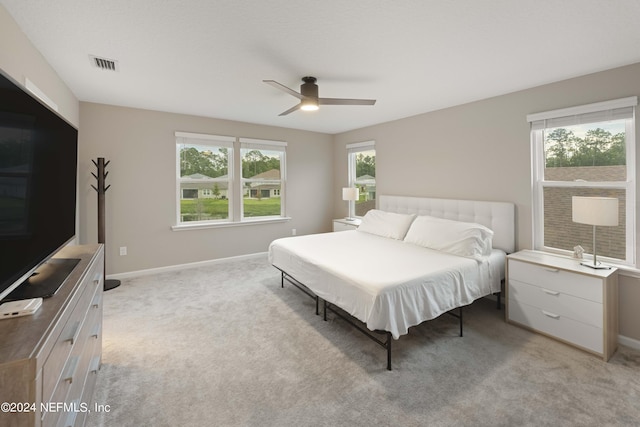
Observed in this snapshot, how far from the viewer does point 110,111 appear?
4.07 metres

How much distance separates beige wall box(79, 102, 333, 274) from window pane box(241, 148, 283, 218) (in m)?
0.33

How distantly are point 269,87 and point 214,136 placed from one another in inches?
77.4

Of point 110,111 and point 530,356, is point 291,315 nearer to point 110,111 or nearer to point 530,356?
point 530,356

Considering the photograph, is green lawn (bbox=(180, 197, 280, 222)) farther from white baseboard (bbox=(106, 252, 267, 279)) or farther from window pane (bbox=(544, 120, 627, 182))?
window pane (bbox=(544, 120, 627, 182))

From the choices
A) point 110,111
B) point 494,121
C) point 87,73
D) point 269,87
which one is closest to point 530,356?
point 494,121

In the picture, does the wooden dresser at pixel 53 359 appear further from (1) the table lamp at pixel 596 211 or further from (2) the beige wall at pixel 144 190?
(1) the table lamp at pixel 596 211

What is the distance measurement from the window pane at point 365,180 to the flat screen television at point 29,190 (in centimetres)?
457

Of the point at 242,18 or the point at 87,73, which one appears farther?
the point at 87,73

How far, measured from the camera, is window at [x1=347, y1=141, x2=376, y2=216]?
5512 mm

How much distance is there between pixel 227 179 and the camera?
5125mm

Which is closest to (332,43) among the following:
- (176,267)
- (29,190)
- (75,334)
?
(29,190)

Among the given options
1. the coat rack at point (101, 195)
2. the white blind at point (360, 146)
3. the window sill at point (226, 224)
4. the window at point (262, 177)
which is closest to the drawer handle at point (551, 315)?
the white blind at point (360, 146)

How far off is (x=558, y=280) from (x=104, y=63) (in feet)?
15.3

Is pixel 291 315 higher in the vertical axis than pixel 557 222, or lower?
lower
